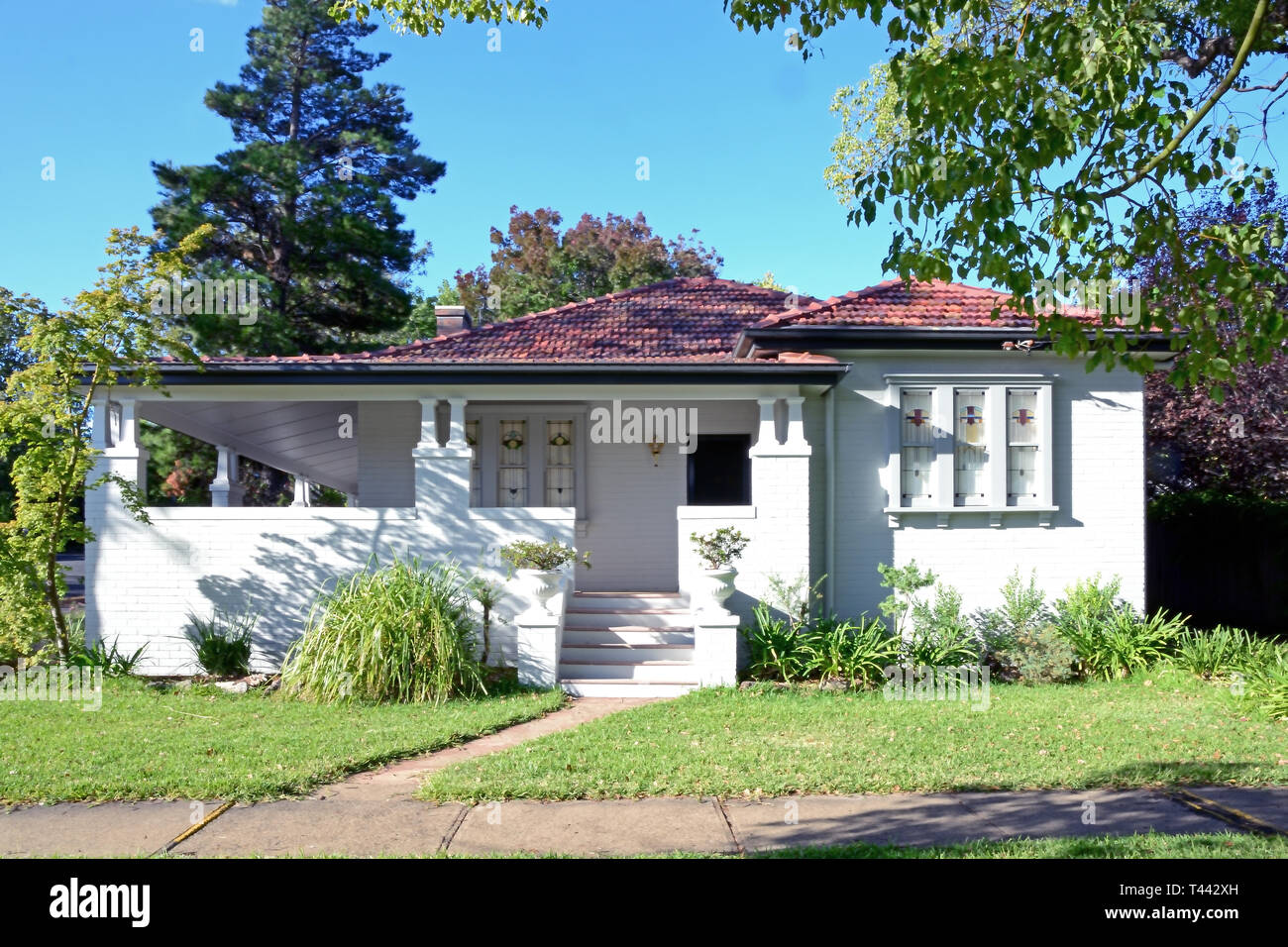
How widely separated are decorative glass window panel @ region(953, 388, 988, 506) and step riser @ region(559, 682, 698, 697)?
14.1 ft

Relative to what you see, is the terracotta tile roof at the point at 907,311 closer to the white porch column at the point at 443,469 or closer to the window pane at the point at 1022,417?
the window pane at the point at 1022,417

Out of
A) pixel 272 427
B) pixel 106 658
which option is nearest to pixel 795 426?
pixel 272 427

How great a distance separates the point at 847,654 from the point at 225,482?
11.8m

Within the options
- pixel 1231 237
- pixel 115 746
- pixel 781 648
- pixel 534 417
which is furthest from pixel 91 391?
pixel 1231 237

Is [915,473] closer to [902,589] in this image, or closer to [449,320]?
[902,589]

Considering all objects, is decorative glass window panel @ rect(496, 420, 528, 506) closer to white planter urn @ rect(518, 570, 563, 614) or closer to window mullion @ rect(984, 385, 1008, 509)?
white planter urn @ rect(518, 570, 563, 614)

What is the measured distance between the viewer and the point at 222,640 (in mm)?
10102

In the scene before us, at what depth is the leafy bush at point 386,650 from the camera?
8828 mm

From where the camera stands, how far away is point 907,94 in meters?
5.50

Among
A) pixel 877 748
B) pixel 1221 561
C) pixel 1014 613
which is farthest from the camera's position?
pixel 1221 561

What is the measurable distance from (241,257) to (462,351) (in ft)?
49.5

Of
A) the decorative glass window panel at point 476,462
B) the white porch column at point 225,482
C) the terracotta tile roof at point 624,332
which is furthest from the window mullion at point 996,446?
the white porch column at point 225,482

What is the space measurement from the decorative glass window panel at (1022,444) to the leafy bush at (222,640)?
9159 mm

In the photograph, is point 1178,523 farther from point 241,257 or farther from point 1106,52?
point 241,257
